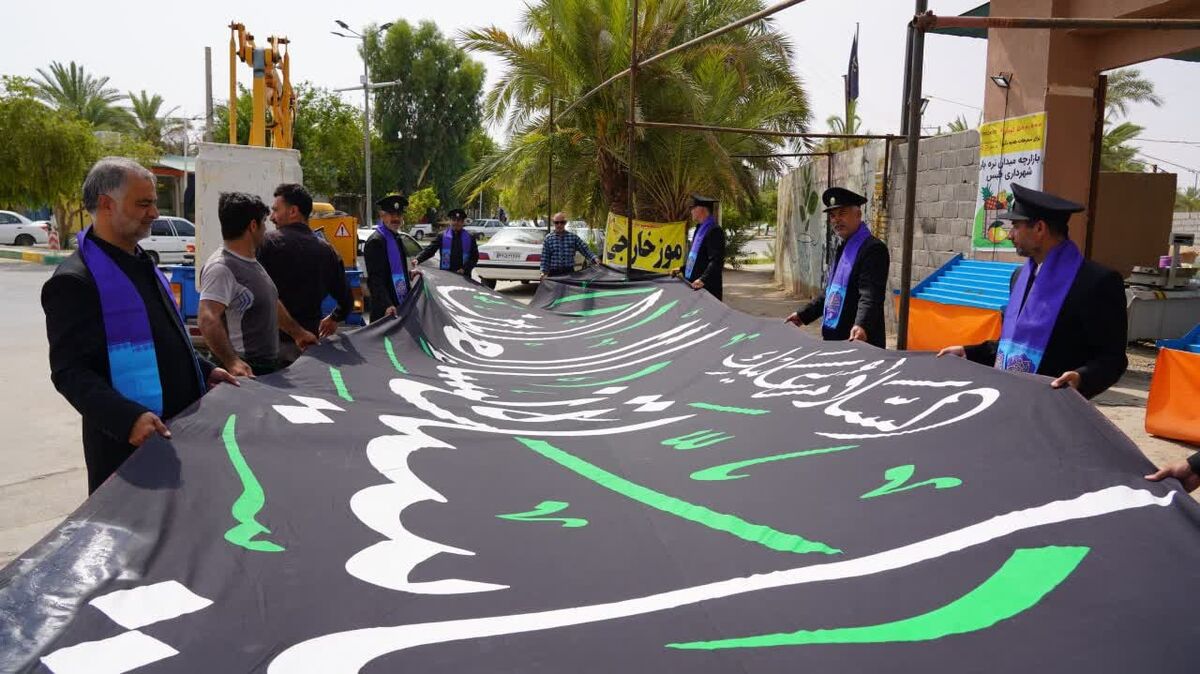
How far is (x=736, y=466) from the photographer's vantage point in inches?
139

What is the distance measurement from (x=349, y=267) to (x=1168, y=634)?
1058 centimetres

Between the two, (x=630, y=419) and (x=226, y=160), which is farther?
(x=226, y=160)

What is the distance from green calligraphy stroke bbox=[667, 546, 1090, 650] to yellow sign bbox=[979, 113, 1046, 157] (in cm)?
853

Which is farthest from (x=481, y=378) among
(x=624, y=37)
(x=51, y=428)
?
(x=624, y=37)

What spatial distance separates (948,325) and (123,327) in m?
8.30

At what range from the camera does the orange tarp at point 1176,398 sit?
6.62m

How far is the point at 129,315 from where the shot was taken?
3.06 m

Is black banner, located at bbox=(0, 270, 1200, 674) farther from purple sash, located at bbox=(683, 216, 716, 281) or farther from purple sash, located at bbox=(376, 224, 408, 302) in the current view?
purple sash, located at bbox=(683, 216, 716, 281)

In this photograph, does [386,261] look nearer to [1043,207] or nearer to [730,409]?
[730,409]

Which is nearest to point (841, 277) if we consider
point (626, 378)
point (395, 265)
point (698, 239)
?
point (626, 378)

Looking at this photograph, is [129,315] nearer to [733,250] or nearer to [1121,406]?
[1121,406]

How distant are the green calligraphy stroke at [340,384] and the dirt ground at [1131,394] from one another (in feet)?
13.2

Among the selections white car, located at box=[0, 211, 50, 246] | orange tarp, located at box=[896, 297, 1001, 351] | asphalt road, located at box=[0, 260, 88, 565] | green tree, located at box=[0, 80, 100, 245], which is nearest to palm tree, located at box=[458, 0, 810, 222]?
orange tarp, located at box=[896, 297, 1001, 351]

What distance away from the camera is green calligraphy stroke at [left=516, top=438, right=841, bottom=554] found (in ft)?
8.93
